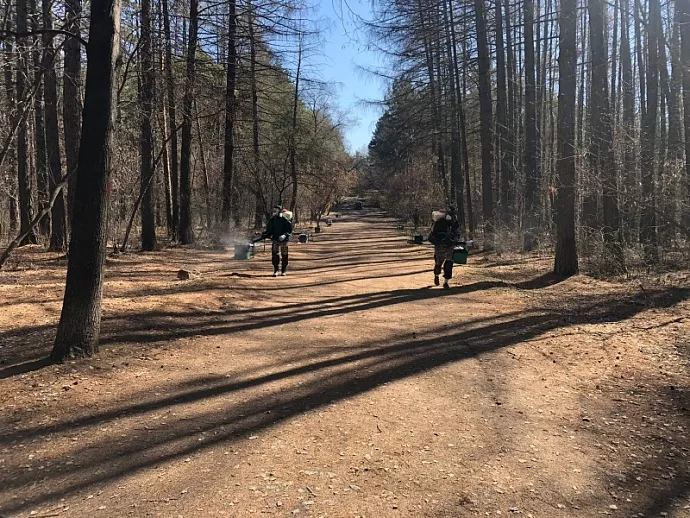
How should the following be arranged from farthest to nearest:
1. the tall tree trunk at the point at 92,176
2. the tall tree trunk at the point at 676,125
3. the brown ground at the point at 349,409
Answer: the tall tree trunk at the point at 676,125, the tall tree trunk at the point at 92,176, the brown ground at the point at 349,409

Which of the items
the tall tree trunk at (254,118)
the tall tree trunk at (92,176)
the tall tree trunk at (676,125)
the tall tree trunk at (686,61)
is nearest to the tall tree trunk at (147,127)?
the tall tree trunk at (254,118)

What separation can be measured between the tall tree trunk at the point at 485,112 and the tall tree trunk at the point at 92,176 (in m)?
15.8

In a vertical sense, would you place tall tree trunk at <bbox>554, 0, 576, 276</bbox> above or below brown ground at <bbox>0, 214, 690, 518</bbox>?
above

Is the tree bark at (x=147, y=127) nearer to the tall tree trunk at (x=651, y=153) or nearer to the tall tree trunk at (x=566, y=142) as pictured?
the tall tree trunk at (x=566, y=142)

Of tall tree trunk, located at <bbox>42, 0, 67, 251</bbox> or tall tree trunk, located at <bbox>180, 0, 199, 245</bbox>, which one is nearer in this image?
tall tree trunk, located at <bbox>42, 0, 67, 251</bbox>

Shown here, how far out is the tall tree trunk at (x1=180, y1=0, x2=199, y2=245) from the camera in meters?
16.5

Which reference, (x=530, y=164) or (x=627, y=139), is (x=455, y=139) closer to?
(x=530, y=164)

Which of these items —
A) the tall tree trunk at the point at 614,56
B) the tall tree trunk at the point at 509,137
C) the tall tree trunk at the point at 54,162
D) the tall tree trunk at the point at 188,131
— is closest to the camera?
the tall tree trunk at the point at 54,162

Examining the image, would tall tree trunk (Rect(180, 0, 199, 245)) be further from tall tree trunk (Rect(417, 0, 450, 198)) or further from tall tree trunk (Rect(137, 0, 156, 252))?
tall tree trunk (Rect(417, 0, 450, 198))

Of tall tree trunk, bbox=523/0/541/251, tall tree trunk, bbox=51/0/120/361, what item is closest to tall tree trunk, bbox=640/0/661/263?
tall tree trunk, bbox=523/0/541/251

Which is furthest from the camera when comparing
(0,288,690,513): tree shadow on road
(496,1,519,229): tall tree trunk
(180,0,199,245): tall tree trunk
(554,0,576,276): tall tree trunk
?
(496,1,519,229): tall tree trunk

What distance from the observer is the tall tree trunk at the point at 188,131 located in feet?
54.1

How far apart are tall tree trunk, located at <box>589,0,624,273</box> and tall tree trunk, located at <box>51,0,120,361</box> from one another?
35.4 feet

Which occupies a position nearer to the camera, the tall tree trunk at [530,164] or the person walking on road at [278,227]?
the person walking on road at [278,227]
